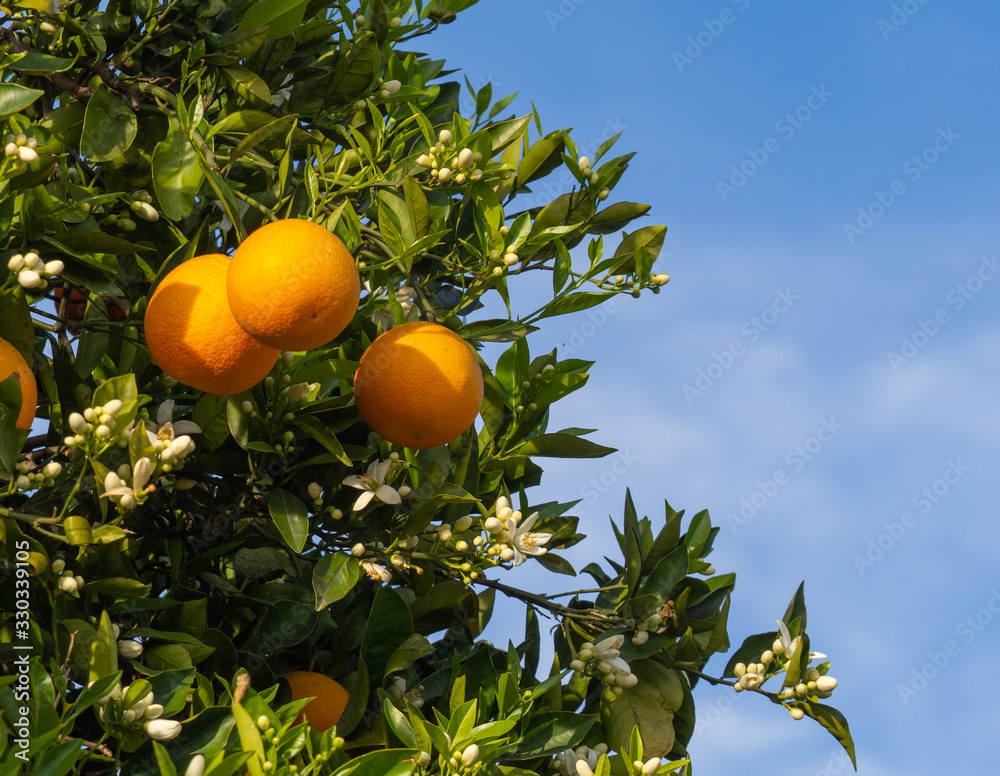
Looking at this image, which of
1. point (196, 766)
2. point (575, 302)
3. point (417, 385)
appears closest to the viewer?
point (196, 766)

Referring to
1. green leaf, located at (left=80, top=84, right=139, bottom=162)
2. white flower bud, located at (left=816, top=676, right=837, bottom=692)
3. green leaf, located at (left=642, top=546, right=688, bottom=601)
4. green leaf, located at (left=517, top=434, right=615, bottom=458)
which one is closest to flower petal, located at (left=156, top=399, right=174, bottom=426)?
green leaf, located at (left=80, top=84, right=139, bottom=162)

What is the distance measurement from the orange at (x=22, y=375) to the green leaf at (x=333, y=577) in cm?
56

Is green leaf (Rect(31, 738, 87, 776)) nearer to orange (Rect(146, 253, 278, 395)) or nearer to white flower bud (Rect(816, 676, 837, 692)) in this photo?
orange (Rect(146, 253, 278, 395))

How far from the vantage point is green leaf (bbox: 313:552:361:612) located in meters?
1.73

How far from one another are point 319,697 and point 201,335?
0.78m

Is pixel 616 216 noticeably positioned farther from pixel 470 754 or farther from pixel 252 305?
pixel 470 754

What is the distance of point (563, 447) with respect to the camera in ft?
7.14

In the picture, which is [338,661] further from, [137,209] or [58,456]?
[137,209]

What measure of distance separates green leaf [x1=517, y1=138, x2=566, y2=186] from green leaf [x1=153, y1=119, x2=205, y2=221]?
32.3 inches

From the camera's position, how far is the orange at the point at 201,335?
5.13 feet

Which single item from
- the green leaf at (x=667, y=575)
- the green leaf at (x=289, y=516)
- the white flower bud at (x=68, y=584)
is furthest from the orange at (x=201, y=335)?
the green leaf at (x=667, y=575)

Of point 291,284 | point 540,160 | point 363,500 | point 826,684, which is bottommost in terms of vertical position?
point 826,684

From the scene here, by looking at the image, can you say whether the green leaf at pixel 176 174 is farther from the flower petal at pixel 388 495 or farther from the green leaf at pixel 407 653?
the green leaf at pixel 407 653

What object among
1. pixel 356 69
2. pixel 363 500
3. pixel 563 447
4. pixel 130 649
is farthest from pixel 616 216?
pixel 130 649
